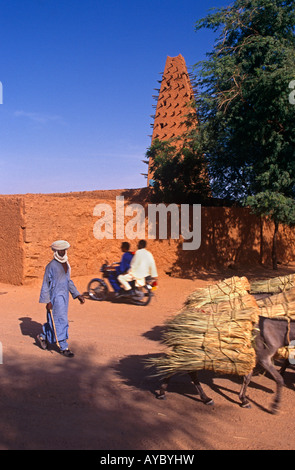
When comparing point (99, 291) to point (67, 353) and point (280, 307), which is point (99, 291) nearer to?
point (67, 353)

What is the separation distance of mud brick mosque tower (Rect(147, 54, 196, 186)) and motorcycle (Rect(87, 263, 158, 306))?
1817 cm

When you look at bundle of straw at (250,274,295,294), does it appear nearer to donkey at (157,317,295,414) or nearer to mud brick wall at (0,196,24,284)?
donkey at (157,317,295,414)

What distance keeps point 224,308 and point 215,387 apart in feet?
4.00

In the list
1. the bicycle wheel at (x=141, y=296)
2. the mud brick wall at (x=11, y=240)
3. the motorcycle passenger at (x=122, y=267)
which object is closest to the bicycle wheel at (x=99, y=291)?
the motorcycle passenger at (x=122, y=267)

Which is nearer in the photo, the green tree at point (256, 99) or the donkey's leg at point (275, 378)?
the donkey's leg at point (275, 378)

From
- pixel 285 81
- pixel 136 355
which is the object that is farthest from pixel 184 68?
pixel 136 355

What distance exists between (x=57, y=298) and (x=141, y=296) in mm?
4103

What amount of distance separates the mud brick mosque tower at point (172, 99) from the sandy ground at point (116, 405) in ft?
74.0

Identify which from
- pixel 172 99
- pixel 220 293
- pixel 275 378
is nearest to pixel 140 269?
pixel 220 293

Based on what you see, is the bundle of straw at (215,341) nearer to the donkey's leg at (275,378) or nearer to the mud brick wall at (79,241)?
the donkey's leg at (275,378)

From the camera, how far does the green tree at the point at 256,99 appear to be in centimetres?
1186

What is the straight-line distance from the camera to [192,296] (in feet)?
17.1

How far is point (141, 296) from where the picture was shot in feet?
32.8

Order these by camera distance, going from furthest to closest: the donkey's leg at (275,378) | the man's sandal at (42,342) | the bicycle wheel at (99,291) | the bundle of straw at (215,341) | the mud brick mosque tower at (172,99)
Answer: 1. the mud brick mosque tower at (172,99)
2. the bicycle wheel at (99,291)
3. the man's sandal at (42,342)
4. the donkey's leg at (275,378)
5. the bundle of straw at (215,341)
